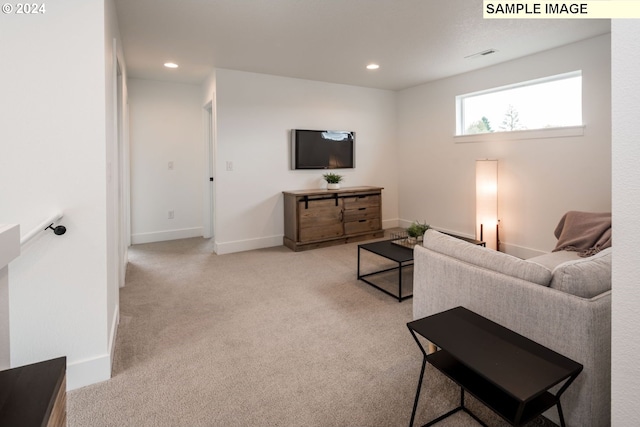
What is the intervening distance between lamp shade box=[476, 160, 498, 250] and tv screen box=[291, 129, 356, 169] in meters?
1.93

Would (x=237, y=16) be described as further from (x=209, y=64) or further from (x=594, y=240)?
(x=594, y=240)

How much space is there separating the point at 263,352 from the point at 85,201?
134 centimetres

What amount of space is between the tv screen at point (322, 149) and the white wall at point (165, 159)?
5.14ft

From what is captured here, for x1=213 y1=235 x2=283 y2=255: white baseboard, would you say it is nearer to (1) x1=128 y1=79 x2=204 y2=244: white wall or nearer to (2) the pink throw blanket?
(1) x1=128 y1=79 x2=204 y2=244: white wall

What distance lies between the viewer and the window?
12.5ft

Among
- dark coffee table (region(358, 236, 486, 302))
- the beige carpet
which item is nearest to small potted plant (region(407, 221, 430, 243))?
dark coffee table (region(358, 236, 486, 302))

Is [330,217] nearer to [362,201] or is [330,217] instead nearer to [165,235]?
[362,201]

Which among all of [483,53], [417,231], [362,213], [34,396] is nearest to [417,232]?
[417,231]

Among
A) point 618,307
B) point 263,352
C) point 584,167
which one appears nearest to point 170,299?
point 263,352

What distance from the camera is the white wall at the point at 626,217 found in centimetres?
91

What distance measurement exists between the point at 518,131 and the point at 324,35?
8.52 feet

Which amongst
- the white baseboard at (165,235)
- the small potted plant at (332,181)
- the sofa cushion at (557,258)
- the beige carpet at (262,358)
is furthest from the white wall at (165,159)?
the sofa cushion at (557,258)

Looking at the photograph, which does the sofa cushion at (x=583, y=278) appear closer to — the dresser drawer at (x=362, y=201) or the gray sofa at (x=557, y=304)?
the gray sofa at (x=557, y=304)

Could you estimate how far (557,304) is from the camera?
1.47 metres
